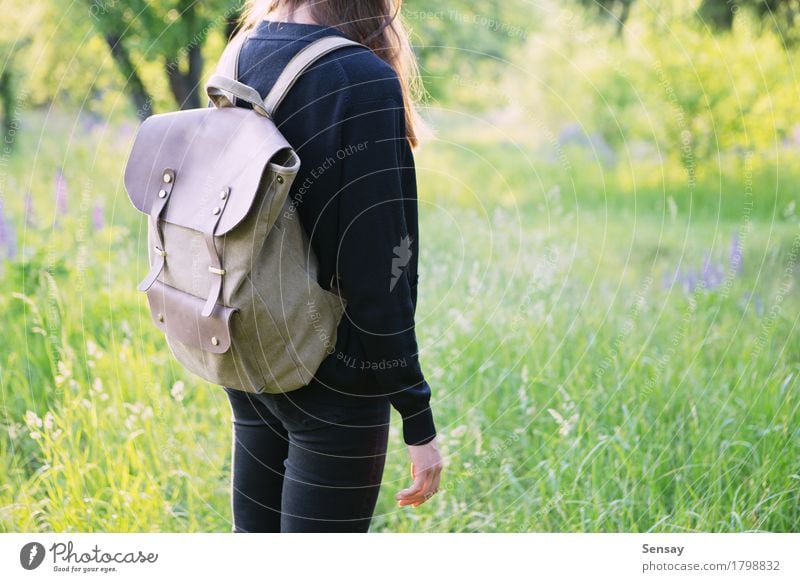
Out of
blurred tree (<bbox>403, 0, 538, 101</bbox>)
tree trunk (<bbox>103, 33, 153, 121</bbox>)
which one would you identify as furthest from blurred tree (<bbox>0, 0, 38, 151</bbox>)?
blurred tree (<bbox>403, 0, 538, 101</bbox>)

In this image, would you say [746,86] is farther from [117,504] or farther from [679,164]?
[117,504]

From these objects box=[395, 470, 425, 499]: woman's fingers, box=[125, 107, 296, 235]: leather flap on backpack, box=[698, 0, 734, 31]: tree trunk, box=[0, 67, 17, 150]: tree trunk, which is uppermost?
box=[125, 107, 296, 235]: leather flap on backpack

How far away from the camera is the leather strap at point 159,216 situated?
1469 millimetres

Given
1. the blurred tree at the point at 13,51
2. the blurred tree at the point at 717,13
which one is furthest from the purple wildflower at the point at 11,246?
the blurred tree at the point at 717,13

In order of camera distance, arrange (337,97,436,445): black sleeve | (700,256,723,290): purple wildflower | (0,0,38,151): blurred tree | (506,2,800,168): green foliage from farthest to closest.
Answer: (506,2,800,168): green foliage
(0,0,38,151): blurred tree
(700,256,723,290): purple wildflower
(337,97,436,445): black sleeve

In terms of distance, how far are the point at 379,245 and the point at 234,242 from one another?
24cm

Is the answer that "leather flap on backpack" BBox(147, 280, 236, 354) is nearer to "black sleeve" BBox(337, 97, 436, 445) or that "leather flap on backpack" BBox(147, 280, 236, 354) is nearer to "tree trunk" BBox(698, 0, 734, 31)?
"black sleeve" BBox(337, 97, 436, 445)

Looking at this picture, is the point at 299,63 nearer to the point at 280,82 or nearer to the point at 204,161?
the point at 280,82

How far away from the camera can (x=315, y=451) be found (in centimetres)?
146

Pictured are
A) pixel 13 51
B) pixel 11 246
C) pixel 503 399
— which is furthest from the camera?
pixel 13 51

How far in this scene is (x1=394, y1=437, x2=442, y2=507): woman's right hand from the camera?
1.49 metres

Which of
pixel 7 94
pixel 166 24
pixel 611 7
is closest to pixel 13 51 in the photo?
pixel 7 94

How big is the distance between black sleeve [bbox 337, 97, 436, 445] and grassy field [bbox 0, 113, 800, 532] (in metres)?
0.87

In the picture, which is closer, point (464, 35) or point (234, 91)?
point (234, 91)
